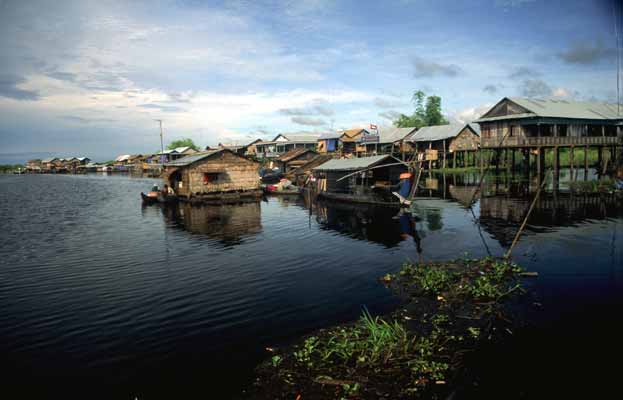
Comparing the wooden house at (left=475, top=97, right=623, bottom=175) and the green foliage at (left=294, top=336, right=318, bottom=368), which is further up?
the wooden house at (left=475, top=97, right=623, bottom=175)

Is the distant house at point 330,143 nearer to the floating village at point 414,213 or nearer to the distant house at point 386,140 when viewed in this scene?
the floating village at point 414,213

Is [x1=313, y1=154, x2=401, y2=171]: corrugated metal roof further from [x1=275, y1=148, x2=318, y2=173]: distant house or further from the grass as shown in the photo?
[x1=275, y1=148, x2=318, y2=173]: distant house

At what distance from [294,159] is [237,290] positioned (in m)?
42.4

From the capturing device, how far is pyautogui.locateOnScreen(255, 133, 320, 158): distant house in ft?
234

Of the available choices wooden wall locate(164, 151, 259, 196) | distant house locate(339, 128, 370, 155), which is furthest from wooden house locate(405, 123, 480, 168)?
wooden wall locate(164, 151, 259, 196)

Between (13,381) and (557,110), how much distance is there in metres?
46.2

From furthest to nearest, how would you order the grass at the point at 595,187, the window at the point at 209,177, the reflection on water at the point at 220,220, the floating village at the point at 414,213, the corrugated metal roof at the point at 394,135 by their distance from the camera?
the corrugated metal roof at the point at 394,135 < the window at the point at 209,177 < the grass at the point at 595,187 < the reflection on water at the point at 220,220 < the floating village at the point at 414,213

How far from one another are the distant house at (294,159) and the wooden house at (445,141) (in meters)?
15.3

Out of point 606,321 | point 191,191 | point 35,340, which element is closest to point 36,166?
point 191,191

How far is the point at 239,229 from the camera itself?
21234mm

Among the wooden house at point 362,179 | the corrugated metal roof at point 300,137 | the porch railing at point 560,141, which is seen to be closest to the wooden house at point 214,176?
the wooden house at point 362,179

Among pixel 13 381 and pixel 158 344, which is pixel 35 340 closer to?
pixel 13 381

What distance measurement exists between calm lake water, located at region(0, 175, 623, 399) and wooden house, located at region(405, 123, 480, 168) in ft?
102

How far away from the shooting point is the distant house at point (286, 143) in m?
71.2
